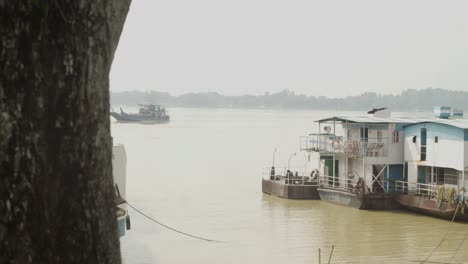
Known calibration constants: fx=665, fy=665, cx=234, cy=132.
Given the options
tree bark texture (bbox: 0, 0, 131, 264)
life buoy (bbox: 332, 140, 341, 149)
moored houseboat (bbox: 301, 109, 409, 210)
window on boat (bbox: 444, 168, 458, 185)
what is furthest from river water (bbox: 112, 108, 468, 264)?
tree bark texture (bbox: 0, 0, 131, 264)

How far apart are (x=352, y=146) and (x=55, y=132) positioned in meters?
26.5

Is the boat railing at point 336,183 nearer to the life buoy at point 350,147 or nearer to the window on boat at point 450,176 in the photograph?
the life buoy at point 350,147

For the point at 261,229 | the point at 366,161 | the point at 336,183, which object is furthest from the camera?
the point at 336,183

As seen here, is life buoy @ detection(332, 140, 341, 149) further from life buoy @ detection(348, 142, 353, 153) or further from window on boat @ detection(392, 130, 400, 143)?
window on boat @ detection(392, 130, 400, 143)

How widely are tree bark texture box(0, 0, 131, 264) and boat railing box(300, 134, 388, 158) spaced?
84.7 ft

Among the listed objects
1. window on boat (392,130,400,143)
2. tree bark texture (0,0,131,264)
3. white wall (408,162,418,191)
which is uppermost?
tree bark texture (0,0,131,264)

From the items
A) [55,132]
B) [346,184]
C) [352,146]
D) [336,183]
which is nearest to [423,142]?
[352,146]

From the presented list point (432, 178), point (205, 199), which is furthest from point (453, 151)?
point (205, 199)

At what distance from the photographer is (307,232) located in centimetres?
2322

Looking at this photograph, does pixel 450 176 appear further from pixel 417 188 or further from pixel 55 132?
pixel 55 132

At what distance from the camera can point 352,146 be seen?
92.8ft

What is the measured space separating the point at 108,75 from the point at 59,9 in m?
0.35

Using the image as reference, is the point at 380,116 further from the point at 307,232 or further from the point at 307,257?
the point at 307,257

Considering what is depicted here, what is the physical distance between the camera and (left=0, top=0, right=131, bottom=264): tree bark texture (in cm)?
238
